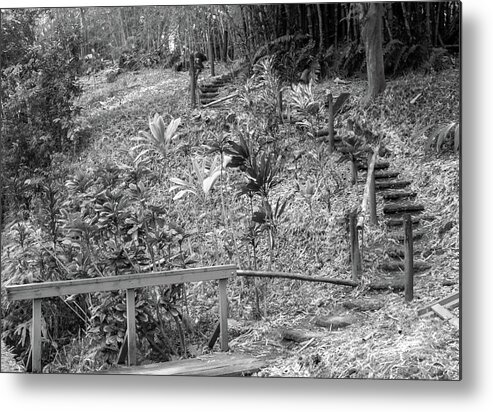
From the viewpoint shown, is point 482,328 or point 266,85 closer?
point 482,328

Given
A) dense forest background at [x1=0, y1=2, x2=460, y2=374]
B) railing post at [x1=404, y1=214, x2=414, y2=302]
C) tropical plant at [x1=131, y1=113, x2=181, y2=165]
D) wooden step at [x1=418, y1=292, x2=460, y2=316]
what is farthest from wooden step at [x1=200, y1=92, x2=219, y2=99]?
wooden step at [x1=418, y1=292, x2=460, y2=316]

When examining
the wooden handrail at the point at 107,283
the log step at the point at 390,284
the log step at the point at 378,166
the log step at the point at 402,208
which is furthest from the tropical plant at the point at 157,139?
the log step at the point at 390,284

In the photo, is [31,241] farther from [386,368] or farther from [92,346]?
[386,368]

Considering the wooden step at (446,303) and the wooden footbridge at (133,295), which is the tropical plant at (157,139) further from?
the wooden step at (446,303)

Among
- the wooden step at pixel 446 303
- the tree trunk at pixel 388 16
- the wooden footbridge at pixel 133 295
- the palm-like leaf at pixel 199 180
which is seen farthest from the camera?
the palm-like leaf at pixel 199 180

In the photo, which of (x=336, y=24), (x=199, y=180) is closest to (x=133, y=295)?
(x=199, y=180)

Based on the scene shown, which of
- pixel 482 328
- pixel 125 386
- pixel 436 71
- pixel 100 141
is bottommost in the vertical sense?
pixel 125 386

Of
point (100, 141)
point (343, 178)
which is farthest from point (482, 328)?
point (100, 141)
